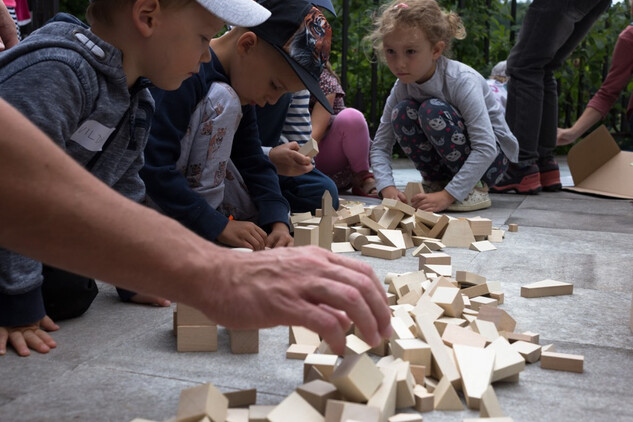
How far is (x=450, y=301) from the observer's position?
1893 millimetres

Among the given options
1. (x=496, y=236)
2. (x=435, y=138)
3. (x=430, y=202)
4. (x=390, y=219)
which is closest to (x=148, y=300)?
(x=390, y=219)

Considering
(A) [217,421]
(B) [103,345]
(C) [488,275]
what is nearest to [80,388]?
(B) [103,345]

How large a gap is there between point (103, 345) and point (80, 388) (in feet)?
0.93

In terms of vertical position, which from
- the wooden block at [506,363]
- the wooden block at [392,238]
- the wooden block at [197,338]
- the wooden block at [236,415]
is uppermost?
the wooden block at [506,363]

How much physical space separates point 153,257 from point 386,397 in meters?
0.56

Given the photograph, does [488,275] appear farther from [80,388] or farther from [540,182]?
[540,182]

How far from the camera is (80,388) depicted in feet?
4.83

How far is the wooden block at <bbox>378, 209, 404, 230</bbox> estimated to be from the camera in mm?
3250

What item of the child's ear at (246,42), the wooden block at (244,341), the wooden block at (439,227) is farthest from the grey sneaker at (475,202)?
the wooden block at (244,341)

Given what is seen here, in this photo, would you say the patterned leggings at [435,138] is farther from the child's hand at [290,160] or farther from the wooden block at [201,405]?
the wooden block at [201,405]

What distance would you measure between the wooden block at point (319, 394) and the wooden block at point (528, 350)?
22.6 inches

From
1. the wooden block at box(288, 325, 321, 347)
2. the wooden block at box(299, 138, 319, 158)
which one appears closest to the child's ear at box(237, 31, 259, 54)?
the wooden block at box(299, 138, 319, 158)

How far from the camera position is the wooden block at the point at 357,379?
1.28 metres

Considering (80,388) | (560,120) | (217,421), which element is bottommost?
(560,120)
